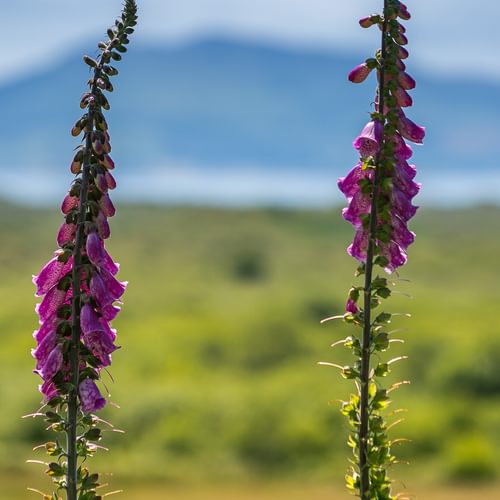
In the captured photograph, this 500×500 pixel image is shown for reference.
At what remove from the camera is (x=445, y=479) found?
48.7 metres

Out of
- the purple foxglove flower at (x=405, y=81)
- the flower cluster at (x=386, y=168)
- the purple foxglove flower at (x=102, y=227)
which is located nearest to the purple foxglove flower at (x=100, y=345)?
the purple foxglove flower at (x=102, y=227)

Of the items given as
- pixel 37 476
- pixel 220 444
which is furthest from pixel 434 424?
pixel 37 476

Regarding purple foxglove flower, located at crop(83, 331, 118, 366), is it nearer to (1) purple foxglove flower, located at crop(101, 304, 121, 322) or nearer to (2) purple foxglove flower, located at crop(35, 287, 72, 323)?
(1) purple foxglove flower, located at crop(101, 304, 121, 322)

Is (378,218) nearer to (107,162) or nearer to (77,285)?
(107,162)

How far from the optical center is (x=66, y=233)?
6457 mm

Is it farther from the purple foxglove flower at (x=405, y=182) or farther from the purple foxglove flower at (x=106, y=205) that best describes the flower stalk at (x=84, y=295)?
the purple foxglove flower at (x=405, y=182)

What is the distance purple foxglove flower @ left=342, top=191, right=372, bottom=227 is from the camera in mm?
6754

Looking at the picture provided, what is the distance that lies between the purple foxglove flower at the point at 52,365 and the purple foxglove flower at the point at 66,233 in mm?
756

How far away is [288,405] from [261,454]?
520 cm

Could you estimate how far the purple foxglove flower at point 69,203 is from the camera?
6298mm

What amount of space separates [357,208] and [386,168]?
0.35 meters

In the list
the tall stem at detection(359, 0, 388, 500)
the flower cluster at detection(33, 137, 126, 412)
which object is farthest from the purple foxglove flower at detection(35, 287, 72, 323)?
the tall stem at detection(359, 0, 388, 500)

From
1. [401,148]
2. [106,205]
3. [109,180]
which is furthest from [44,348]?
[401,148]

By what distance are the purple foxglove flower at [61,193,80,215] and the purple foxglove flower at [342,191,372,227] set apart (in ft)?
6.20
